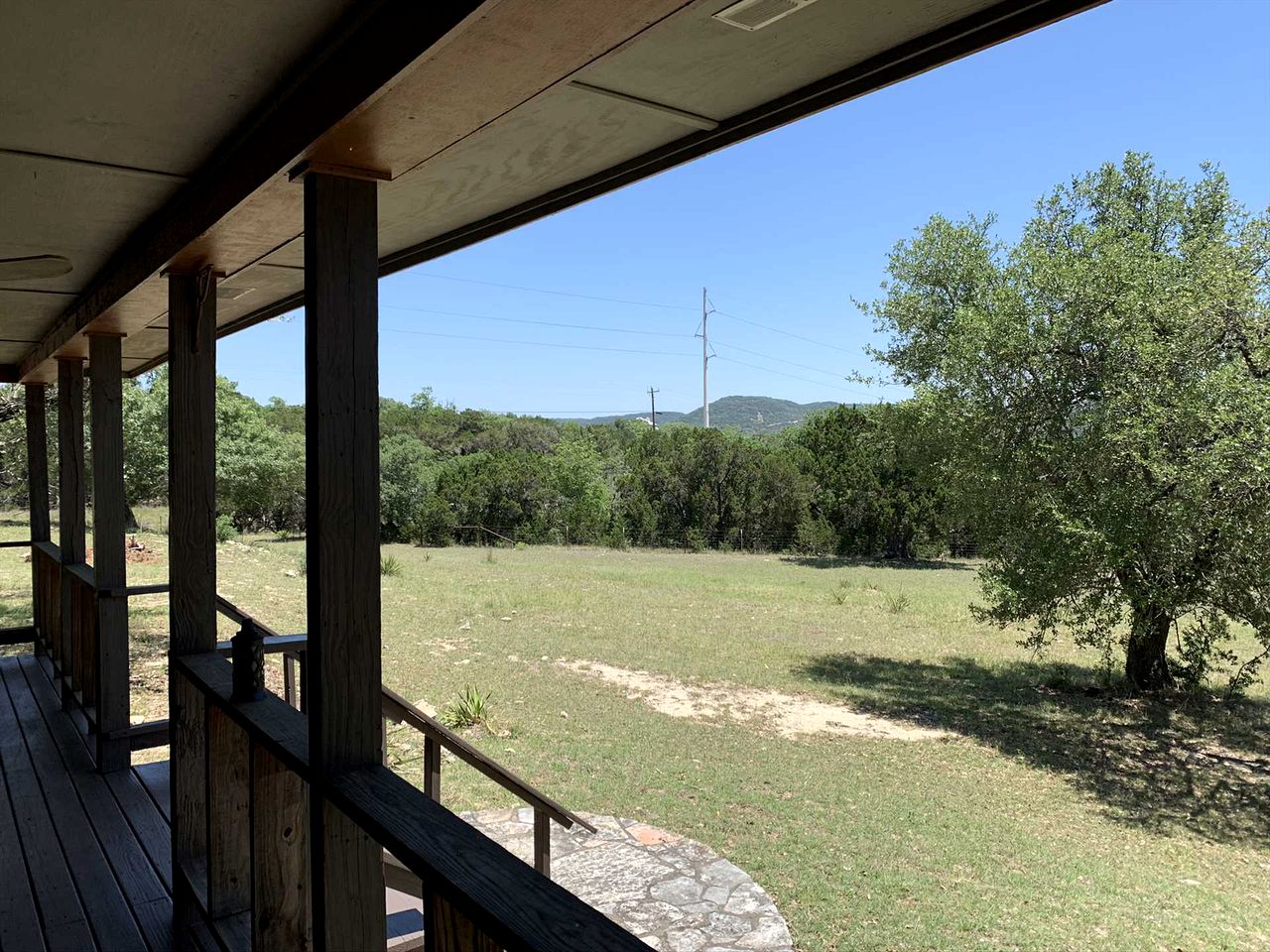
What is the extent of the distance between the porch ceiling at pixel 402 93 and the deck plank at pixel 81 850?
64.2 inches

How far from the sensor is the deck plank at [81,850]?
7.04ft

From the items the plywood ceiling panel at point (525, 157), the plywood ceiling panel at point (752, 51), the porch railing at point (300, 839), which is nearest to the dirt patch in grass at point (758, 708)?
the porch railing at point (300, 839)

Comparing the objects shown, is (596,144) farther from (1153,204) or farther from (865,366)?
(865,366)

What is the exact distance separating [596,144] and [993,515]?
26.4 ft

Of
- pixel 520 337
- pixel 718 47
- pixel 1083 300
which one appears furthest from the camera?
pixel 520 337

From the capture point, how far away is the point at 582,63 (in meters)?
0.96

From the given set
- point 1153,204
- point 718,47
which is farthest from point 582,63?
point 1153,204

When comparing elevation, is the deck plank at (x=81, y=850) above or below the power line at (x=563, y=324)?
below

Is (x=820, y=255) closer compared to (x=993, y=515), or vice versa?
(x=993, y=515)

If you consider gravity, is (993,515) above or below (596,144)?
below

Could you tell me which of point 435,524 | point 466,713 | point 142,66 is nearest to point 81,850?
point 142,66

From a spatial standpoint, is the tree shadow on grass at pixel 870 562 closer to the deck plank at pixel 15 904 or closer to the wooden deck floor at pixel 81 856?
the wooden deck floor at pixel 81 856

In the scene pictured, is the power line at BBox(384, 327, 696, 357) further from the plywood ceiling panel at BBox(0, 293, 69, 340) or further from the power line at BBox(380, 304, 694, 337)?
the plywood ceiling panel at BBox(0, 293, 69, 340)

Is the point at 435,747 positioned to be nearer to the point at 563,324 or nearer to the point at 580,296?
the point at 580,296
